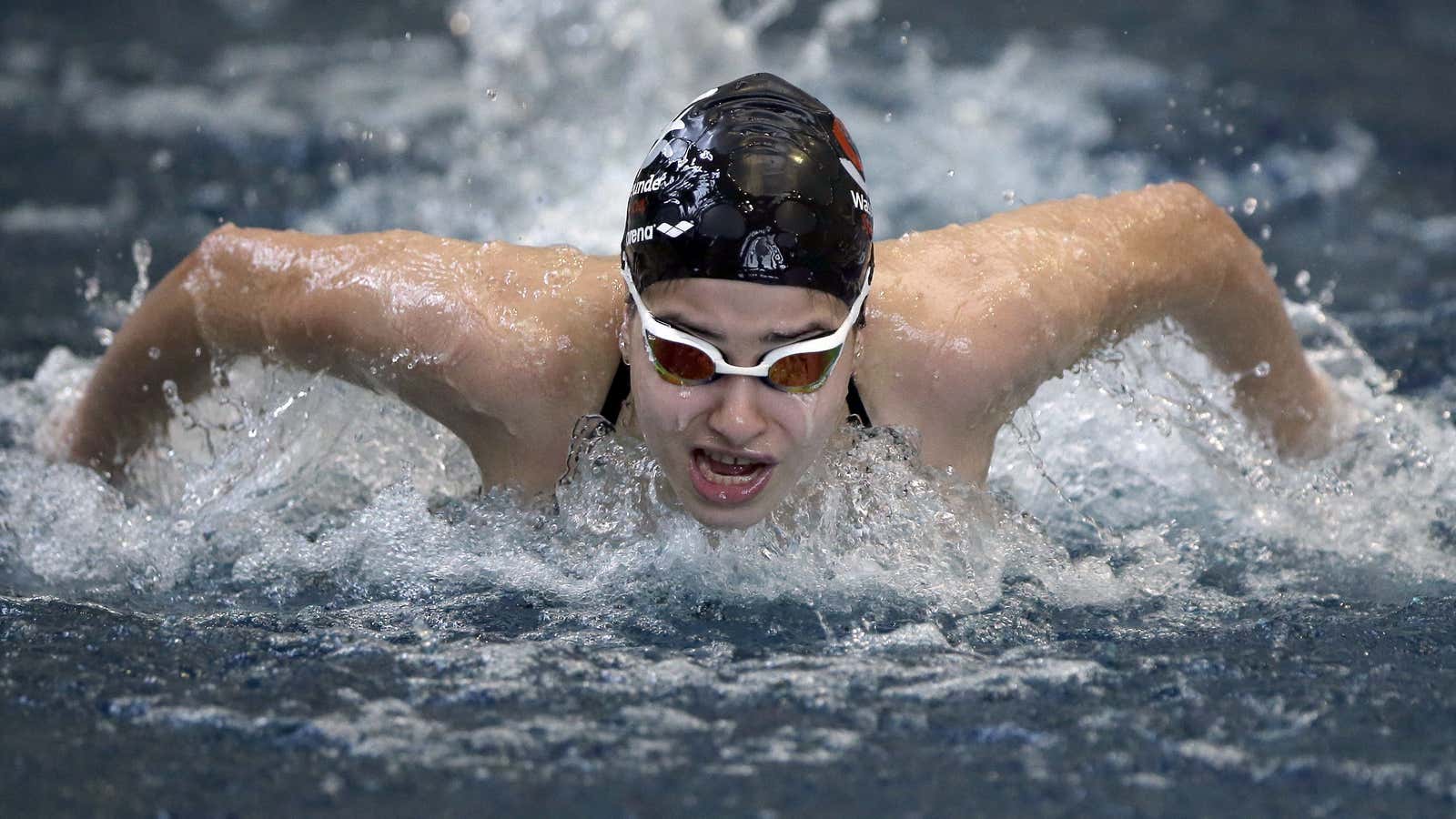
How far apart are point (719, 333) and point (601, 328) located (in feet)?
1.21

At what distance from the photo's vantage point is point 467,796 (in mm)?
2018

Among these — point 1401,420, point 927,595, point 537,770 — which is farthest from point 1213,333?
point 537,770

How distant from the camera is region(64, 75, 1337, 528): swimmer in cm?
240

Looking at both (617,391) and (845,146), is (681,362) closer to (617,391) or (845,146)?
(617,391)

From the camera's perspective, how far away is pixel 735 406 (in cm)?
241

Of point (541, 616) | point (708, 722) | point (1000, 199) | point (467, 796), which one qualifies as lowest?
point (467, 796)

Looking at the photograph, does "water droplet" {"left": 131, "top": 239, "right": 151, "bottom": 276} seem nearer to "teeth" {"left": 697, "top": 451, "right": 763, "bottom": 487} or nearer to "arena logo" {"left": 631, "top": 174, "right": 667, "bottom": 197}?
"arena logo" {"left": 631, "top": 174, "right": 667, "bottom": 197}

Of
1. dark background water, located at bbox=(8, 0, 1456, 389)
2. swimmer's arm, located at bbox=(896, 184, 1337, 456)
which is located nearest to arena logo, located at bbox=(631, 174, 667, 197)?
swimmer's arm, located at bbox=(896, 184, 1337, 456)

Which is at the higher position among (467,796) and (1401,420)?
(1401,420)

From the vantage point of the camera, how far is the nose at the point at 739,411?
94.7 inches

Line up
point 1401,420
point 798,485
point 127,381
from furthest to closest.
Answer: point 1401,420, point 127,381, point 798,485

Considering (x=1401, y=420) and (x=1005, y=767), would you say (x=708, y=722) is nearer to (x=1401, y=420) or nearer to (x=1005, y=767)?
(x=1005, y=767)

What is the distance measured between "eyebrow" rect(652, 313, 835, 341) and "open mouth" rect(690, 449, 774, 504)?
21 cm

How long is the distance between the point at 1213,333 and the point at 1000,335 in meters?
0.68
